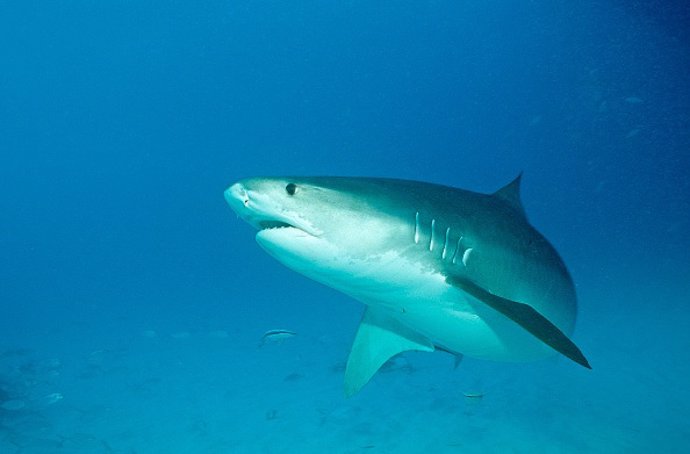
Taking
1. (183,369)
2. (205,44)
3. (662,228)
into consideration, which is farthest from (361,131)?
(183,369)

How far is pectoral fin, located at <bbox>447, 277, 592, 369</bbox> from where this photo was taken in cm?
212

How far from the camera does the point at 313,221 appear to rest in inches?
88.9

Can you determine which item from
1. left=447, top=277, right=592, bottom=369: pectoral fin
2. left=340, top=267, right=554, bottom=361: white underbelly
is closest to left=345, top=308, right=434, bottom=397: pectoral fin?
left=340, top=267, right=554, bottom=361: white underbelly

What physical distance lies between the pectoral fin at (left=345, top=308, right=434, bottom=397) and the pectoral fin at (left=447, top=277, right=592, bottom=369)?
1378 mm

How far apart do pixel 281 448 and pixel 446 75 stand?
103233 mm

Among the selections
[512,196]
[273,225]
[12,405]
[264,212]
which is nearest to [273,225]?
[273,225]

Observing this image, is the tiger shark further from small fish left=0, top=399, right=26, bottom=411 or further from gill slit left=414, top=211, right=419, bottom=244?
small fish left=0, top=399, right=26, bottom=411

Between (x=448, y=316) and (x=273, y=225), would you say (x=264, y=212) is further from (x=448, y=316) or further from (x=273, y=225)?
(x=448, y=316)

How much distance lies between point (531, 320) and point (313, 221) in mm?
1311

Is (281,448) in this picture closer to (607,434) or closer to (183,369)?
(607,434)

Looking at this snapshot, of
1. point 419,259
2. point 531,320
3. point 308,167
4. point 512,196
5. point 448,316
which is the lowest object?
point 448,316

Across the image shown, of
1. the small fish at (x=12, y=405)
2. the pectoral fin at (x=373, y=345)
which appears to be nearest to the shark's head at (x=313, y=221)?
the pectoral fin at (x=373, y=345)

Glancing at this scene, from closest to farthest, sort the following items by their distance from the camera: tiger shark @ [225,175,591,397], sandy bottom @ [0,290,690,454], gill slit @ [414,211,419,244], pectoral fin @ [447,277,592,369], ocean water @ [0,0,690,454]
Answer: pectoral fin @ [447,277,592,369]
tiger shark @ [225,175,591,397]
gill slit @ [414,211,419,244]
sandy bottom @ [0,290,690,454]
ocean water @ [0,0,690,454]

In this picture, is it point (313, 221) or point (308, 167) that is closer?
point (313, 221)
